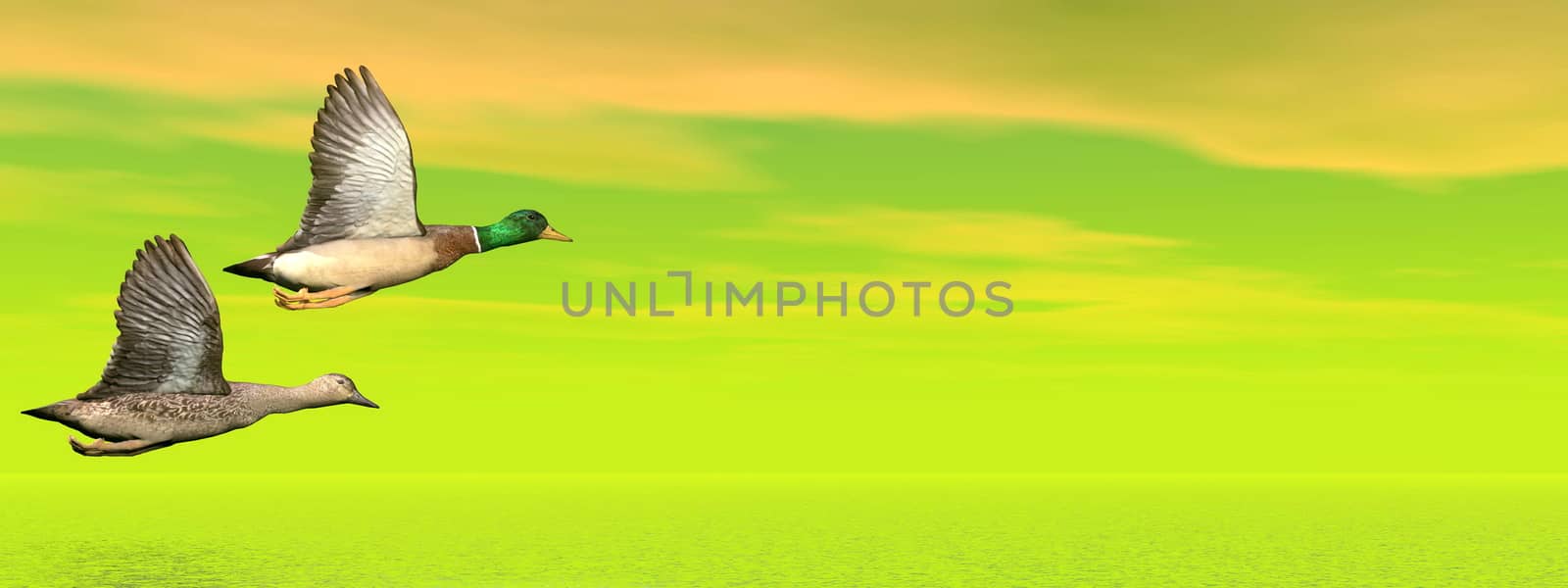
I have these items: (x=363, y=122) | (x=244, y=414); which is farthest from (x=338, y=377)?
(x=363, y=122)

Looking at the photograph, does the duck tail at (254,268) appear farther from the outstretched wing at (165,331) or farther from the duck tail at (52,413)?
the duck tail at (52,413)

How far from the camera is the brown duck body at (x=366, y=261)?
84.4ft

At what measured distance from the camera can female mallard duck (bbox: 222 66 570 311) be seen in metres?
25.9

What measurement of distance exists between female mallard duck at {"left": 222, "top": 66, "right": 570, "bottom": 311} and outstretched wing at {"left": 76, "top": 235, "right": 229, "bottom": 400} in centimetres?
132

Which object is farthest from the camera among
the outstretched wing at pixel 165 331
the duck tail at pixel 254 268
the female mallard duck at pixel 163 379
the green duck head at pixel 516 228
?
the green duck head at pixel 516 228

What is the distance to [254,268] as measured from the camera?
25641mm

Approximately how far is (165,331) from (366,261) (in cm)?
340

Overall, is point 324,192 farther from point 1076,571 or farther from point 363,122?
point 1076,571

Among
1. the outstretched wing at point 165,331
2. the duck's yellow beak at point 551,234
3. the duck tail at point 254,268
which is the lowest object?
the outstretched wing at point 165,331

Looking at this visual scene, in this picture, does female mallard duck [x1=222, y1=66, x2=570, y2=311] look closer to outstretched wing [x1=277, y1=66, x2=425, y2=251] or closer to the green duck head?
outstretched wing [x1=277, y1=66, x2=425, y2=251]

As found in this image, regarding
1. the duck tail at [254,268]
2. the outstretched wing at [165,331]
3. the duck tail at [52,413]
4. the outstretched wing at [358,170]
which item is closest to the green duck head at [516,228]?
the outstretched wing at [358,170]

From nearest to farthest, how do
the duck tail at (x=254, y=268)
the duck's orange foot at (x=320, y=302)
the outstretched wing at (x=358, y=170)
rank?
the duck's orange foot at (x=320, y=302), the duck tail at (x=254, y=268), the outstretched wing at (x=358, y=170)

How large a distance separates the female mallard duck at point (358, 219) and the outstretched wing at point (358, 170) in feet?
0.06

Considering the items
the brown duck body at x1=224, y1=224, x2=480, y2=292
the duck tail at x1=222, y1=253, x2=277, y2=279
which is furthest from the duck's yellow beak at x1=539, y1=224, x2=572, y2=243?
the duck tail at x1=222, y1=253, x2=277, y2=279
